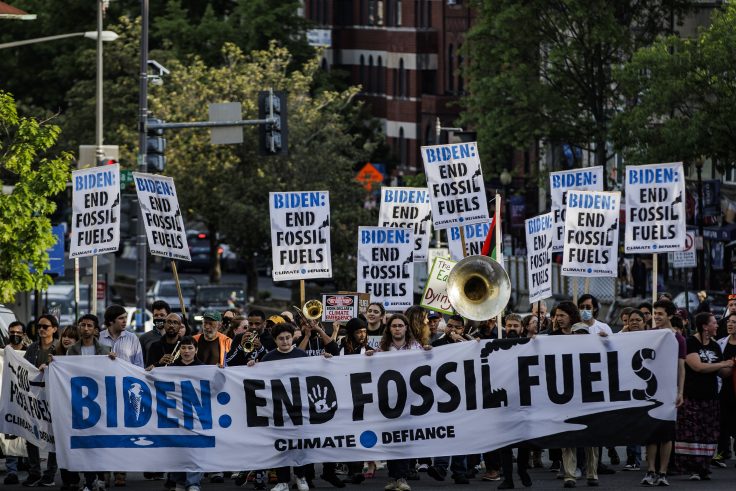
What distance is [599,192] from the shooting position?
23.9 metres

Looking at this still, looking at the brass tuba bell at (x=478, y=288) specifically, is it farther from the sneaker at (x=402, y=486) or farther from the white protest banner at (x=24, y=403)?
the white protest banner at (x=24, y=403)

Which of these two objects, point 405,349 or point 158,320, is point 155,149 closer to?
point 158,320

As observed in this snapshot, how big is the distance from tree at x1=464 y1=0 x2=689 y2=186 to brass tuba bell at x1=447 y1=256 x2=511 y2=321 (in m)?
29.6

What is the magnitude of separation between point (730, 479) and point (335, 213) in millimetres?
36359

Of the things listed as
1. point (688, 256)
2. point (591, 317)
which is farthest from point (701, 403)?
point (688, 256)

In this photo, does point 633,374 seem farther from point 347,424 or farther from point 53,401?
point 53,401

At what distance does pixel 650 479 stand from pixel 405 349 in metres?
2.55

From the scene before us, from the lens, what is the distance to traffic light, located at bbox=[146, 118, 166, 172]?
34562 millimetres

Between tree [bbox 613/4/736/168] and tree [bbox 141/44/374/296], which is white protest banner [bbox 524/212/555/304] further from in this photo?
tree [bbox 141/44/374/296]

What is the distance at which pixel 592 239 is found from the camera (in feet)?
79.2

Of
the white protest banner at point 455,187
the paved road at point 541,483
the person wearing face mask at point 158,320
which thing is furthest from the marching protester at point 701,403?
the white protest banner at point 455,187

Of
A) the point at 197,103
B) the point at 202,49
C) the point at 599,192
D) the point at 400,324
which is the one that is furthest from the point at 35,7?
the point at 400,324

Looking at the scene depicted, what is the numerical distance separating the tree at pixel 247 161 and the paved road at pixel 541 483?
35.1 meters

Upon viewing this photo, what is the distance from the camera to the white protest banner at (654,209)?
940 inches
